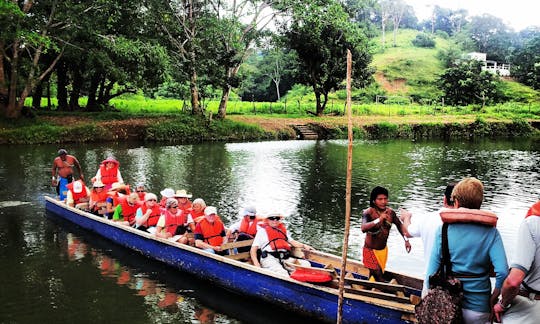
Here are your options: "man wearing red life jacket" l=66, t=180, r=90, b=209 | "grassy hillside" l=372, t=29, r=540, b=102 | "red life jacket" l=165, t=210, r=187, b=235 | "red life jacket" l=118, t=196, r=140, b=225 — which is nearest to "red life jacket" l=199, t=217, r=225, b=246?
"red life jacket" l=165, t=210, r=187, b=235

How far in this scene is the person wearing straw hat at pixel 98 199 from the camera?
1150 centimetres

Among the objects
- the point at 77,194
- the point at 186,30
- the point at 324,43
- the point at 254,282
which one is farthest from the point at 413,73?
the point at 254,282

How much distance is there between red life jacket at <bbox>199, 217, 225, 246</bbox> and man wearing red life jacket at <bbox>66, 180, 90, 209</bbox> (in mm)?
4733

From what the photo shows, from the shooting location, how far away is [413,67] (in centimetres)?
6391

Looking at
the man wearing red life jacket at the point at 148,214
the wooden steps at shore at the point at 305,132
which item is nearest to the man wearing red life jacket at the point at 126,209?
the man wearing red life jacket at the point at 148,214

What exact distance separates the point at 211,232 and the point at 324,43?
1174 inches

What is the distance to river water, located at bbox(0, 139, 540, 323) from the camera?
24.9 ft

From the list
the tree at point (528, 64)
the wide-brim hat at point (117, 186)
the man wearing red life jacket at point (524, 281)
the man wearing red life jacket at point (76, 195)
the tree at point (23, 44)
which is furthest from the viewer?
the tree at point (528, 64)

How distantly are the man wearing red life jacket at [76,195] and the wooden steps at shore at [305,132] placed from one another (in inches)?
911

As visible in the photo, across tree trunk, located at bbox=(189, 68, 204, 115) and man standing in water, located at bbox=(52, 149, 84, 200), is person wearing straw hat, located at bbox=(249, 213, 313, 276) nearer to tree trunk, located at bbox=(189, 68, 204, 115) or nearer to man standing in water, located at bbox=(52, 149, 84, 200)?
man standing in water, located at bbox=(52, 149, 84, 200)

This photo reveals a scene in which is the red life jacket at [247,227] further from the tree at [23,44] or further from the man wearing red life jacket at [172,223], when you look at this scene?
the tree at [23,44]

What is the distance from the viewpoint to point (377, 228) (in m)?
6.03

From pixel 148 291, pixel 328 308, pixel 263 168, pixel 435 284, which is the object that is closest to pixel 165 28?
pixel 263 168

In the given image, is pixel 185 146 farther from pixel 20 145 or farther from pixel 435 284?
pixel 435 284
